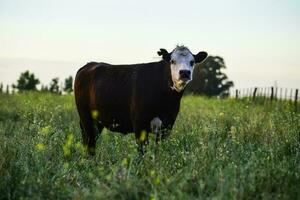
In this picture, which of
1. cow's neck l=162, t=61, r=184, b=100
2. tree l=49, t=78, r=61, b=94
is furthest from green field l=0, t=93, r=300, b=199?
tree l=49, t=78, r=61, b=94

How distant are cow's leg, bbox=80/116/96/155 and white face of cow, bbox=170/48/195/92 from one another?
94.6 inches

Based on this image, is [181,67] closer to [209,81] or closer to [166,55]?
[166,55]

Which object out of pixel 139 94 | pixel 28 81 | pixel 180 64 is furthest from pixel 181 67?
pixel 28 81

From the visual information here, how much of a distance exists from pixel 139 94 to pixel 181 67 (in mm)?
858

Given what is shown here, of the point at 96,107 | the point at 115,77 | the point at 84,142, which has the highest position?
the point at 115,77

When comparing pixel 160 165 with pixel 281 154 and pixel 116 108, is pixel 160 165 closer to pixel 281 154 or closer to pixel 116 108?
pixel 281 154

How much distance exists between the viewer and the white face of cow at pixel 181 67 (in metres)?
7.80

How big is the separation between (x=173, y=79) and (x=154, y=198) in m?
3.65

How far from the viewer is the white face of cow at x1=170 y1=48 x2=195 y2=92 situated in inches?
307

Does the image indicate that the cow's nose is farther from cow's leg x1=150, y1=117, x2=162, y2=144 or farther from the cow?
cow's leg x1=150, y1=117, x2=162, y2=144

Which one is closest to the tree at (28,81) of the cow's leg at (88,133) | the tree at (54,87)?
the tree at (54,87)

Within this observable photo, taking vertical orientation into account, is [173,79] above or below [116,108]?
above

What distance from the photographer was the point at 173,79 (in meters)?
8.07

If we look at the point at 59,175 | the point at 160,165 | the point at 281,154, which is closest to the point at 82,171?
the point at 59,175
